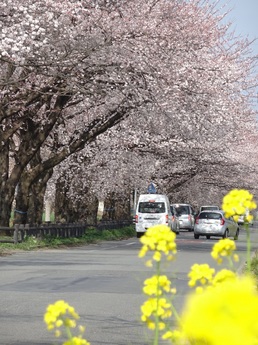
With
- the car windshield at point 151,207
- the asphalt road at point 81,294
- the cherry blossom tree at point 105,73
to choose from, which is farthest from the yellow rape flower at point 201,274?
the car windshield at point 151,207

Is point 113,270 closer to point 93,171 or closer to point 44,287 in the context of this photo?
point 44,287

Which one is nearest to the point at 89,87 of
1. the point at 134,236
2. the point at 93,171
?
the point at 93,171

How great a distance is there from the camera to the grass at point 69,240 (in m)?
31.0

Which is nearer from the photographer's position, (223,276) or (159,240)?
(223,276)

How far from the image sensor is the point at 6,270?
20781 mm

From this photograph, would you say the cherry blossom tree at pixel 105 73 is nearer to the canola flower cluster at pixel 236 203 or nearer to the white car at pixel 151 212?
the white car at pixel 151 212

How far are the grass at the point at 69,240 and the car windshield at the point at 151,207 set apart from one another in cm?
200

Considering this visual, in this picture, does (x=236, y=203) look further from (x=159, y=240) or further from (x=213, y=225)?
(x=213, y=225)

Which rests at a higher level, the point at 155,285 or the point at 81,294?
the point at 155,285

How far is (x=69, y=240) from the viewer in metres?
38.2

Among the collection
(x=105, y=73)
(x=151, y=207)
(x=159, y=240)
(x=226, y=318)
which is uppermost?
(x=105, y=73)

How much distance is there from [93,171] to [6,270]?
31.2 metres

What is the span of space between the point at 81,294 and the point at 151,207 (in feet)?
113

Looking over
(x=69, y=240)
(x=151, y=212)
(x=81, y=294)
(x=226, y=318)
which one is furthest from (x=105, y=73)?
(x=226, y=318)
